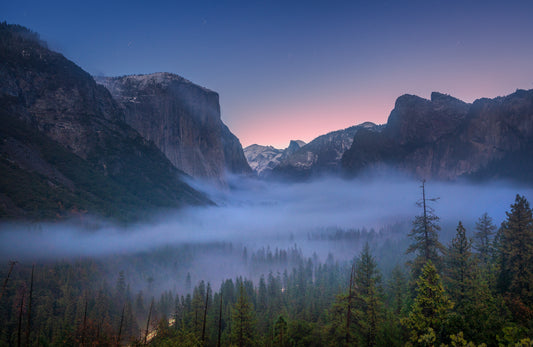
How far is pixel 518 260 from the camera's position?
100 feet

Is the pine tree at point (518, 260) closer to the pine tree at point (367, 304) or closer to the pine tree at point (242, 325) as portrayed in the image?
the pine tree at point (367, 304)

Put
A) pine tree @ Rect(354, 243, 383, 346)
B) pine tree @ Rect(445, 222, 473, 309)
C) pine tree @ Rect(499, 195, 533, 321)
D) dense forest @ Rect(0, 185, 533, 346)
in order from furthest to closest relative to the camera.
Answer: pine tree @ Rect(445, 222, 473, 309), pine tree @ Rect(354, 243, 383, 346), pine tree @ Rect(499, 195, 533, 321), dense forest @ Rect(0, 185, 533, 346)

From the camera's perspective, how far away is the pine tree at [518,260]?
93.9 ft

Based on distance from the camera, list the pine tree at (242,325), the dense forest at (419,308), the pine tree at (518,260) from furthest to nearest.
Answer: the pine tree at (242,325)
the pine tree at (518,260)
the dense forest at (419,308)

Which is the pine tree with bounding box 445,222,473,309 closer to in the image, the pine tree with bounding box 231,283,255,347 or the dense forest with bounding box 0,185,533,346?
the dense forest with bounding box 0,185,533,346

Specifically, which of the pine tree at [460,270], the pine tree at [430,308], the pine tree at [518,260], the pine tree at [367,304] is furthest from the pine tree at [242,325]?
the pine tree at [518,260]

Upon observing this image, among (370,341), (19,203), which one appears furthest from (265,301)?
(19,203)

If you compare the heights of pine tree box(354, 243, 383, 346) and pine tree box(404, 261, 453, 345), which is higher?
pine tree box(404, 261, 453, 345)

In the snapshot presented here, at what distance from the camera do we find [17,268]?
13362cm

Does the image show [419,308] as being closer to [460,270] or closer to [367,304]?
[367,304]

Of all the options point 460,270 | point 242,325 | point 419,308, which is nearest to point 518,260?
point 460,270

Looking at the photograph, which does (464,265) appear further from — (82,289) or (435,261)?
(82,289)

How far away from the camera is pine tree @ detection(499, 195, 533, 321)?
28.6 m

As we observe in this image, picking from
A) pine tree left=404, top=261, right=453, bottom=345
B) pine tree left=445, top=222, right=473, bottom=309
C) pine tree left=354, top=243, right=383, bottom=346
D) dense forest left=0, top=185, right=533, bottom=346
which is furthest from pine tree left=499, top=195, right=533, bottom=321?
pine tree left=354, top=243, right=383, bottom=346
